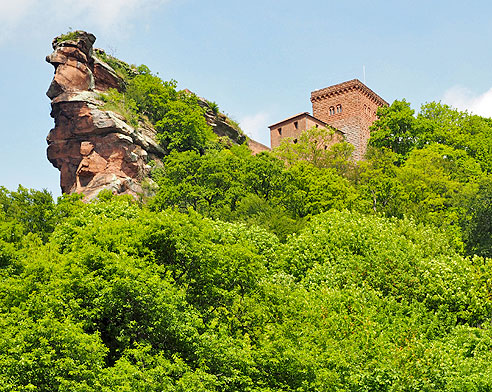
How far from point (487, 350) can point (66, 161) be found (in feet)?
128

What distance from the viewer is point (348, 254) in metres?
31.1

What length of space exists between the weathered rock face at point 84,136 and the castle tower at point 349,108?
4013 cm

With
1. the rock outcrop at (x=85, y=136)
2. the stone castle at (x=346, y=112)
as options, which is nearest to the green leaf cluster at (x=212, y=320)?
the rock outcrop at (x=85, y=136)

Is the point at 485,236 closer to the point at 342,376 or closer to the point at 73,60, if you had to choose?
the point at 342,376

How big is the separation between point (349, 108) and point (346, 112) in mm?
693

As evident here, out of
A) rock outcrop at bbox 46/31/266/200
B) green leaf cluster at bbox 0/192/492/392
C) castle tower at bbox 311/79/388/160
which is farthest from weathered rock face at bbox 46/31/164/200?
castle tower at bbox 311/79/388/160

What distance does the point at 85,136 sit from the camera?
53812 mm

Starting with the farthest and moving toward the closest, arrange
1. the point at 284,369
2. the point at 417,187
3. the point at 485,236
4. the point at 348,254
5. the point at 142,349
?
the point at 417,187 < the point at 485,236 < the point at 348,254 < the point at 284,369 < the point at 142,349

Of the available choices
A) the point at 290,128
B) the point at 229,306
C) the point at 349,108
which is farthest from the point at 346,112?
the point at 229,306

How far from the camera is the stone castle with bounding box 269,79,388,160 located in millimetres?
85375

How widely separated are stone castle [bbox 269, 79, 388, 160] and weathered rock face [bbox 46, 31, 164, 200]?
3247 cm

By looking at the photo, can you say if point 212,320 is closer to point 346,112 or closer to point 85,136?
point 85,136

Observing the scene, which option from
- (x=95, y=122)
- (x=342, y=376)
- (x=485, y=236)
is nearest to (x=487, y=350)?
(x=342, y=376)

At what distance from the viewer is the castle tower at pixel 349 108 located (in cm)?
8800
